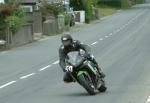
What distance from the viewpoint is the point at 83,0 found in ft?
235

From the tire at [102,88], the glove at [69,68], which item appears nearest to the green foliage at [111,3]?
the tire at [102,88]

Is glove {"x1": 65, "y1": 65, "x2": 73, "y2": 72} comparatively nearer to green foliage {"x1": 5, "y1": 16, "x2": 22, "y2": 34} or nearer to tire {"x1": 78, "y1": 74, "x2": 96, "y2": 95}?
tire {"x1": 78, "y1": 74, "x2": 96, "y2": 95}

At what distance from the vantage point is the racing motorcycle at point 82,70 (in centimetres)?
1507

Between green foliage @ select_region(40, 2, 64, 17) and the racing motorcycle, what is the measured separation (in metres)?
40.2

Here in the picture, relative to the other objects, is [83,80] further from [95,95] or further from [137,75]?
[137,75]

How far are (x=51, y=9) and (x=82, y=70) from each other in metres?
42.1

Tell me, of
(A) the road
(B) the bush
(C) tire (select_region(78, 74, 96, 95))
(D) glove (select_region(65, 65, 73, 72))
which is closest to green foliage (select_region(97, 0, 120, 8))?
(B) the bush

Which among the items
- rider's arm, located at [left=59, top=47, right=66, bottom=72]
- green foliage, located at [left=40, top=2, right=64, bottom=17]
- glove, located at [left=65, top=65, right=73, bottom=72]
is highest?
rider's arm, located at [left=59, top=47, right=66, bottom=72]

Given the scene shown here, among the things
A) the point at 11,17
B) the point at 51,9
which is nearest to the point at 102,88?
the point at 11,17

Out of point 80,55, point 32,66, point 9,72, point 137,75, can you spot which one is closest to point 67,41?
point 80,55

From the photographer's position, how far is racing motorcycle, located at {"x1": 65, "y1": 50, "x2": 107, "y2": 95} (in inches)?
593

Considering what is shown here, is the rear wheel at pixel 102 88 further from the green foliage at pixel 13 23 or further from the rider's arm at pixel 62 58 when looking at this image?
the green foliage at pixel 13 23

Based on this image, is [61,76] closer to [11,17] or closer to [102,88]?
[102,88]

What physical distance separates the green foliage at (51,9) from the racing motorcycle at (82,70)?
40.2 meters
